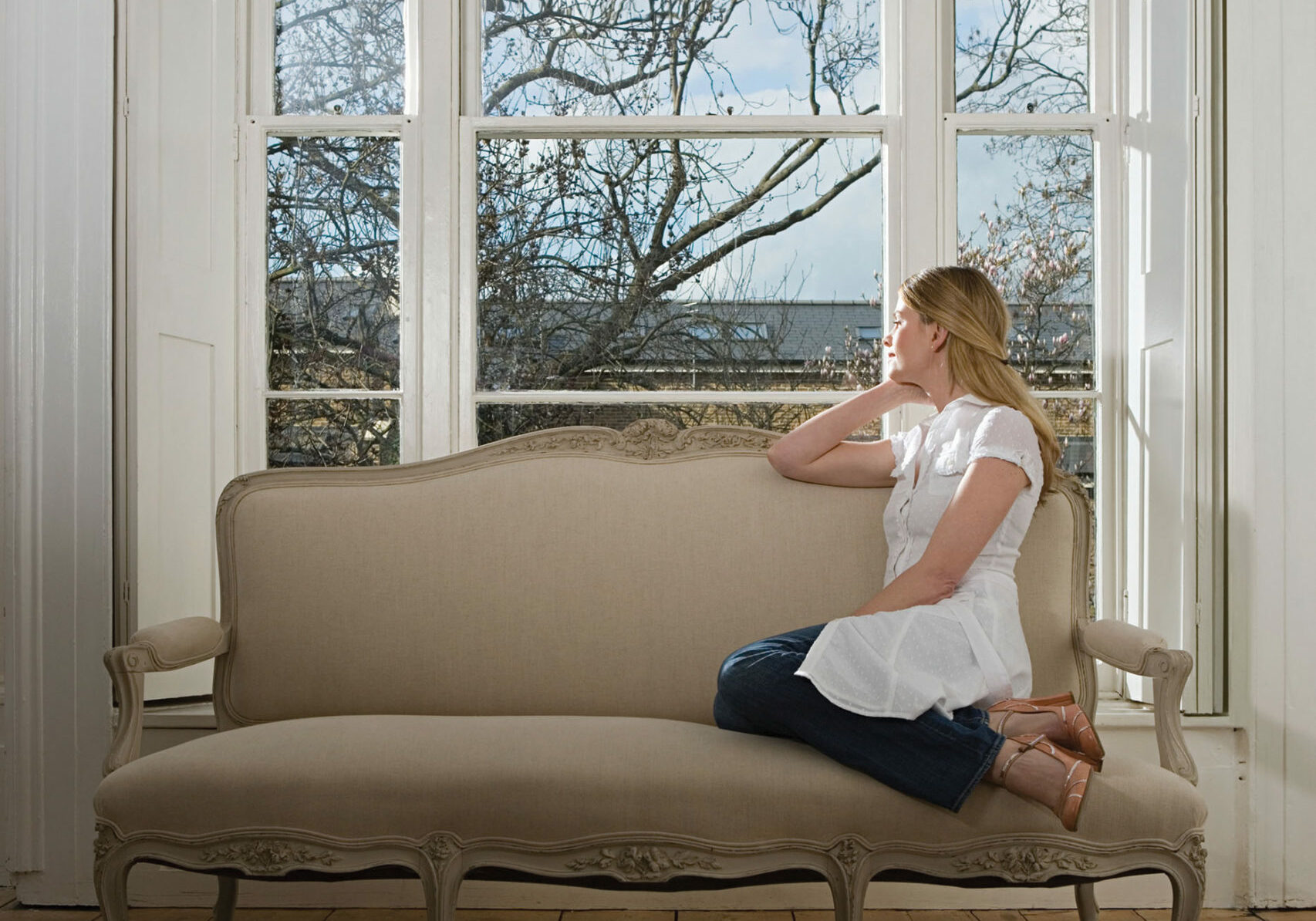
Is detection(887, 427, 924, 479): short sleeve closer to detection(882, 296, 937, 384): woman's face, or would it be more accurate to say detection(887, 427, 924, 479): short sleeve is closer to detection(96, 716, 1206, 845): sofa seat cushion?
detection(882, 296, 937, 384): woman's face

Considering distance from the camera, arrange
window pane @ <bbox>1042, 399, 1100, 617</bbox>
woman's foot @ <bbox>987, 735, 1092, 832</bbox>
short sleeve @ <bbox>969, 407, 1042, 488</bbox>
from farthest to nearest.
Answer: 1. window pane @ <bbox>1042, 399, 1100, 617</bbox>
2. short sleeve @ <bbox>969, 407, 1042, 488</bbox>
3. woman's foot @ <bbox>987, 735, 1092, 832</bbox>

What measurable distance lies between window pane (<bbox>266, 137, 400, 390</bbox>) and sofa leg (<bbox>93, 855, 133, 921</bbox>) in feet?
4.42

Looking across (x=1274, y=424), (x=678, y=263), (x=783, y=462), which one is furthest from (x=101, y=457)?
(x=1274, y=424)

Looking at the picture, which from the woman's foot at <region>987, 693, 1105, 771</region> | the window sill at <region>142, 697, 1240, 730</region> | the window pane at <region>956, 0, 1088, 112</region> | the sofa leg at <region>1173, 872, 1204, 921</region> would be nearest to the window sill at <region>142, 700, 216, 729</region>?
the window sill at <region>142, 697, 1240, 730</region>

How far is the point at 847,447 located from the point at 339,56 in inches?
66.6

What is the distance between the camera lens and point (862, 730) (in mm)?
1798

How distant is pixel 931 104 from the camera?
2803 mm

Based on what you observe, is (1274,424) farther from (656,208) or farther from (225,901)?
(225,901)

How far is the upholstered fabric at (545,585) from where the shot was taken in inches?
91.2

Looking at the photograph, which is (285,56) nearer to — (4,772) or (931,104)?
(931,104)

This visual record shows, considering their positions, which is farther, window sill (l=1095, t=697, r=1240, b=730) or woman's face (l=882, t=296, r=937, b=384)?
window sill (l=1095, t=697, r=1240, b=730)

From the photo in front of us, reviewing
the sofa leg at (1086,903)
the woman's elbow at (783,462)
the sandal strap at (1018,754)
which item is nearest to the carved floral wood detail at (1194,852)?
the sandal strap at (1018,754)

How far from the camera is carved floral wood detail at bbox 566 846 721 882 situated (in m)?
1.81

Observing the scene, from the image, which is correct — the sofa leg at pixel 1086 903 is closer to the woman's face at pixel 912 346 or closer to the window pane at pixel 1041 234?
the woman's face at pixel 912 346
